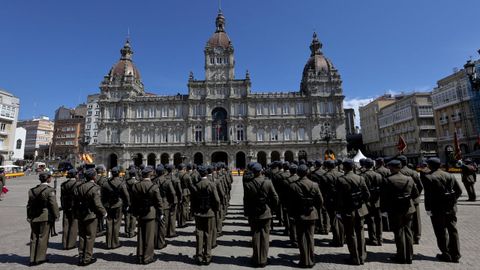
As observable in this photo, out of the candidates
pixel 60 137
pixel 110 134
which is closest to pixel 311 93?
pixel 110 134

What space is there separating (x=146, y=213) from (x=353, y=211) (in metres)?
4.55

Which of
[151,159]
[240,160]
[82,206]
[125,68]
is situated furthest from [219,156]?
[82,206]

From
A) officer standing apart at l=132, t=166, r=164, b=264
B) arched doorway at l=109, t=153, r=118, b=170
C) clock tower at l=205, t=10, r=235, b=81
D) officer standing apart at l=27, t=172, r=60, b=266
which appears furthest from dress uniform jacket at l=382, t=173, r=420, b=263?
arched doorway at l=109, t=153, r=118, b=170

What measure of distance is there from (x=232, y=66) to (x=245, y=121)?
10096 millimetres

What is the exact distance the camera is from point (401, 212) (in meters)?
5.75

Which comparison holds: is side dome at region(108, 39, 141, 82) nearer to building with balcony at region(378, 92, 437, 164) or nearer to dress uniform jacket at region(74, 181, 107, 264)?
dress uniform jacket at region(74, 181, 107, 264)

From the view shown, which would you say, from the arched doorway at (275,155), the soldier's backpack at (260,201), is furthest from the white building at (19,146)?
the soldier's backpack at (260,201)

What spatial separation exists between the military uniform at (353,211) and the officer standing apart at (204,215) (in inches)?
110

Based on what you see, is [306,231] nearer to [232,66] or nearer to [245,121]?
[245,121]

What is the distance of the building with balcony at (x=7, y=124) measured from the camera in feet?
157

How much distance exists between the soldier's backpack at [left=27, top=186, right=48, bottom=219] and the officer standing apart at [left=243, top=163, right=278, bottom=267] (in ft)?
14.9

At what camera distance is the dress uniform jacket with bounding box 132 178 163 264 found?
236 inches

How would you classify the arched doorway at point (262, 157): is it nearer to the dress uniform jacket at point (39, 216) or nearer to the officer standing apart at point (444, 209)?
the officer standing apart at point (444, 209)

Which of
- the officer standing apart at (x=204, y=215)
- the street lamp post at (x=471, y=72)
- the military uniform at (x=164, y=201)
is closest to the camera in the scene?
the officer standing apart at (x=204, y=215)
